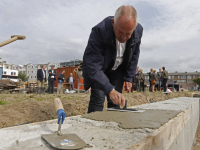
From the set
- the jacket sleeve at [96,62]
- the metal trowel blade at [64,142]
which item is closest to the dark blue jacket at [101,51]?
the jacket sleeve at [96,62]

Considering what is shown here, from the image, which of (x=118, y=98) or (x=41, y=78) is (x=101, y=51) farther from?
(x=41, y=78)

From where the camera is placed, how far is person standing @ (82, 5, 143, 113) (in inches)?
81.9

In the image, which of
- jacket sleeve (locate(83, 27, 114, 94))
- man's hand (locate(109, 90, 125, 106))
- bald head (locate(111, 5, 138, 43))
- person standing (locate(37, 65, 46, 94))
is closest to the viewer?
bald head (locate(111, 5, 138, 43))

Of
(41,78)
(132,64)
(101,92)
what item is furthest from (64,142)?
(41,78)

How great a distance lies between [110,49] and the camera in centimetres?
249

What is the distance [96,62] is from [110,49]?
276mm

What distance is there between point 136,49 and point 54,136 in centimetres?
201

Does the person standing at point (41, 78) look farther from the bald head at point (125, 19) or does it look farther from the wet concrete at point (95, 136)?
the bald head at point (125, 19)

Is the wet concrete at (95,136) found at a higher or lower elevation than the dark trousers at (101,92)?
lower

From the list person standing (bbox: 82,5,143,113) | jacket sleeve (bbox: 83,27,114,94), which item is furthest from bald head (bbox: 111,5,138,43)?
jacket sleeve (bbox: 83,27,114,94)

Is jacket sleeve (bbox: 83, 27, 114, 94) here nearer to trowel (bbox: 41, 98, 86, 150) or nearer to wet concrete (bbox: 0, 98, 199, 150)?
wet concrete (bbox: 0, 98, 199, 150)

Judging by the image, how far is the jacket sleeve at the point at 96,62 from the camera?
2.34 meters

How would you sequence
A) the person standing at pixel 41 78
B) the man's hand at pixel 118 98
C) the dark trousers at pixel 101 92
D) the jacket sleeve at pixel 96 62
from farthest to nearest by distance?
the person standing at pixel 41 78
the dark trousers at pixel 101 92
the jacket sleeve at pixel 96 62
the man's hand at pixel 118 98

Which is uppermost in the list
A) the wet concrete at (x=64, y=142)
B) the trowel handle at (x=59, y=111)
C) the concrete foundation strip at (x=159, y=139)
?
the trowel handle at (x=59, y=111)
